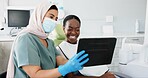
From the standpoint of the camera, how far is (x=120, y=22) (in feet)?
11.5

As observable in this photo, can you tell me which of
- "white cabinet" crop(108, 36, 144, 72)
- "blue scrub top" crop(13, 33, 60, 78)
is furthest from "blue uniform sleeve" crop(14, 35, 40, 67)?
"white cabinet" crop(108, 36, 144, 72)

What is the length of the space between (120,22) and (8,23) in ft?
6.25

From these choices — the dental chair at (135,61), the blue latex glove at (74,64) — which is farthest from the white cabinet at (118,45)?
the blue latex glove at (74,64)

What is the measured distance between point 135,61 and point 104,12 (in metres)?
1.76

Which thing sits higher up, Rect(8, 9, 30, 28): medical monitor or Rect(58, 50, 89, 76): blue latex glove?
Rect(8, 9, 30, 28): medical monitor

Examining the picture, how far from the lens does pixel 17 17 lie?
9.72ft

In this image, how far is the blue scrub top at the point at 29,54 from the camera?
3.87 feet

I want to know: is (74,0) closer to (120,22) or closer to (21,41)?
(120,22)

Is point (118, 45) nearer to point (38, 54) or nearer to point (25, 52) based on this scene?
point (38, 54)

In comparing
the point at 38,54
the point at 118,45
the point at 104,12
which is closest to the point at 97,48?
the point at 38,54

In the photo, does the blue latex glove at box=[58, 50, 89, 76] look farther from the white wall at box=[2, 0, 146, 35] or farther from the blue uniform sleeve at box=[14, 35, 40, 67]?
the white wall at box=[2, 0, 146, 35]

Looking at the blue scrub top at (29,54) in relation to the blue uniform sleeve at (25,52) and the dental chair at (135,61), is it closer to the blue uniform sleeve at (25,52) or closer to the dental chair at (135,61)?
the blue uniform sleeve at (25,52)

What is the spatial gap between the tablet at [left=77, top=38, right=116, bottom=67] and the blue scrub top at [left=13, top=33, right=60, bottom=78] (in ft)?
0.82

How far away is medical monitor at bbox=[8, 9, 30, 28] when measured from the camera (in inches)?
116
